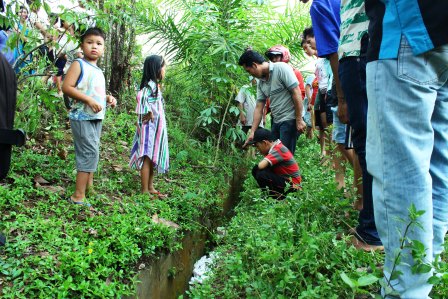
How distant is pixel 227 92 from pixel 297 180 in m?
2.54

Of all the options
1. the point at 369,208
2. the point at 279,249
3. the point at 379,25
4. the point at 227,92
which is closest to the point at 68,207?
the point at 279,249

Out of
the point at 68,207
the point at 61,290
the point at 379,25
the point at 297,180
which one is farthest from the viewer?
the point at 297,180

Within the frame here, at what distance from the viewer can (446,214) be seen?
168 centimetres

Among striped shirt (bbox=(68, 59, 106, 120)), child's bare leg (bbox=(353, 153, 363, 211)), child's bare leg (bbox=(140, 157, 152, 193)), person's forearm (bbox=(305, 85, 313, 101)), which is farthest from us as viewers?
person's forearm (bbox=(305, 85, 313, 101))

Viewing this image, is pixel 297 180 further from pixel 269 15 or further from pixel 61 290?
pixel 269 15

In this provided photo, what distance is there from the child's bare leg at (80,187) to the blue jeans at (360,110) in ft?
7.42

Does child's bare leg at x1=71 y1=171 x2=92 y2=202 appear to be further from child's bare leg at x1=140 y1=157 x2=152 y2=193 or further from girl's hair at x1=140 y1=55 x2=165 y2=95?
girl's hair at x1=140 y1=55 x2=165 y2=95

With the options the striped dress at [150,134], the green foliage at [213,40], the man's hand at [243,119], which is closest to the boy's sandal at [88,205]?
the striped dress at [150,134]

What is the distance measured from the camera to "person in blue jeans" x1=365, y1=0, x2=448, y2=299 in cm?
144

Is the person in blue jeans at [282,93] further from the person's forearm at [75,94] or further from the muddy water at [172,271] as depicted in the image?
the person's forearm at [75,94]

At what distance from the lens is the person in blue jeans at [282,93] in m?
4.65

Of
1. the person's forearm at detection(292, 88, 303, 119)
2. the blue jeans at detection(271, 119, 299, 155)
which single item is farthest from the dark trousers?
the person's forearm at detection(292, 88, 303, 119)

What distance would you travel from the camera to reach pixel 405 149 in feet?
4.78

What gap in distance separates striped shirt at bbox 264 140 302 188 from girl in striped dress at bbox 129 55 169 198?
117 cm
